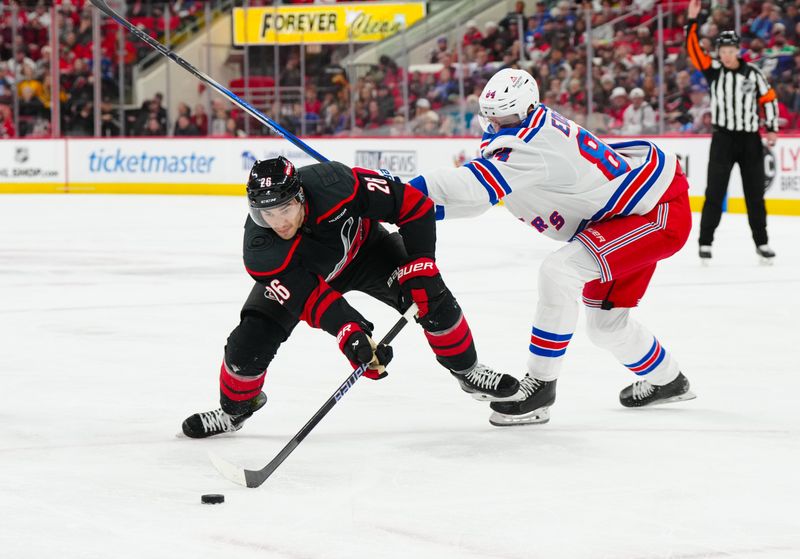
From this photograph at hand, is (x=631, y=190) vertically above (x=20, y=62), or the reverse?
(x=20, y=62)

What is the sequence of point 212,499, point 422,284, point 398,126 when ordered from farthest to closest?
point 398,126 < point 422,284 < point 212,499

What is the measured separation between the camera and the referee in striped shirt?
744 cm

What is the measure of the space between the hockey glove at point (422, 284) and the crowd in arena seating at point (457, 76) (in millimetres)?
7765

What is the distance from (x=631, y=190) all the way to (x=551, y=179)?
28 cm

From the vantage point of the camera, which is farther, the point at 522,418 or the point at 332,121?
the point at 332,121

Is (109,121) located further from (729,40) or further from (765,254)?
(765,254)

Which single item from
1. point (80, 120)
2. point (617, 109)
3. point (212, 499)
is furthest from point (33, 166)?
point (212, 499)

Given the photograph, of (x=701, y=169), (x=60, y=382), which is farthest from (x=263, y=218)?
(x=701, y=169)

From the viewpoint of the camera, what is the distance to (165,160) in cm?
1377

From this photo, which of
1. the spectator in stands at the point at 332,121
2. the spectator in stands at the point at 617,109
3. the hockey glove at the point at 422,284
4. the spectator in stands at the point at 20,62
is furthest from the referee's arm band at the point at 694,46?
the spectator in stands at the point at 20,62

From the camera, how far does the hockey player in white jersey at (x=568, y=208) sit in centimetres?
340

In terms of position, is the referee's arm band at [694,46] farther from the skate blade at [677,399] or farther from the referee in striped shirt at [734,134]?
the skate blade at [677,399]

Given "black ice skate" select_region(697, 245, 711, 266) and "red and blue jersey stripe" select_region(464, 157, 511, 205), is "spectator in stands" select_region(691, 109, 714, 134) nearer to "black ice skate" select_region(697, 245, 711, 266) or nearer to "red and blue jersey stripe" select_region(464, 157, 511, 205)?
"black ice skate" select_region(697, 245, 711, 266)

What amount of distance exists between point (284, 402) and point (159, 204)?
28.5ft
